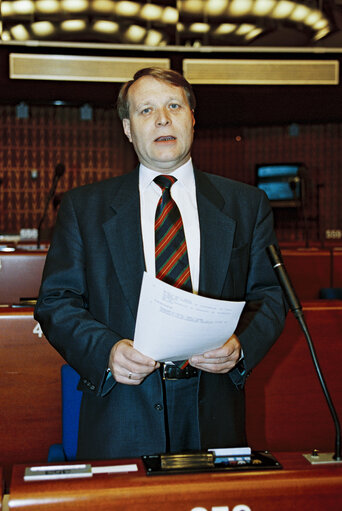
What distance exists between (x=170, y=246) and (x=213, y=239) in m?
0.12

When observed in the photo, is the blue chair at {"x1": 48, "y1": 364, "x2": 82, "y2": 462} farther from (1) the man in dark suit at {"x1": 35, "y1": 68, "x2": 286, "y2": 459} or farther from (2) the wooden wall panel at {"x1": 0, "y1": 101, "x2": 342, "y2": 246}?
(2) the wooden wall panel at {"x1": 0, "y1": 101, "x2": 342, "y2": 246}

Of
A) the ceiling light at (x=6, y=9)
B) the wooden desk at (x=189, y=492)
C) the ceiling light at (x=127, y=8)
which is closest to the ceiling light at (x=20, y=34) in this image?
the ceiling light at (x=6, y=9)

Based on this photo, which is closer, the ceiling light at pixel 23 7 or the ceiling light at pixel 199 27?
the ceiling light at pixel 23 7

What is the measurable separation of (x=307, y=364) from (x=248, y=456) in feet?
4.75

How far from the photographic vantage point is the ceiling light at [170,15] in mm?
7910

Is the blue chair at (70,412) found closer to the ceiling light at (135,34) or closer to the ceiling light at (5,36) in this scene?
the ceiling light at (135,34)

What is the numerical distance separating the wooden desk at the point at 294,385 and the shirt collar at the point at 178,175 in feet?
3.42

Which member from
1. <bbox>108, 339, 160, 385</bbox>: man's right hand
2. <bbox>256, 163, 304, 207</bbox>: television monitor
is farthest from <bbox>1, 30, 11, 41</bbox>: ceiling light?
<bbox>108, 339, 160, 385</bbox>: man's right hand

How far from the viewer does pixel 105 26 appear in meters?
7.75

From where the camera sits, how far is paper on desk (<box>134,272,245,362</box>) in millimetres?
1171

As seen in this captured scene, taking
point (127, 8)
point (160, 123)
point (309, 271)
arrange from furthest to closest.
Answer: point (127, 8), point (309, 271), point (160, 123)

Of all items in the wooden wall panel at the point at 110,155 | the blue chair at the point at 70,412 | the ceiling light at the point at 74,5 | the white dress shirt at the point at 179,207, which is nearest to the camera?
the white dress shirt at the point at 179,207

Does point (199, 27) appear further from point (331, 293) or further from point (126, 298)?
point (126, 298)

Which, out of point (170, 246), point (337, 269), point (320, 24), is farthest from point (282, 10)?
point (170, 246)
